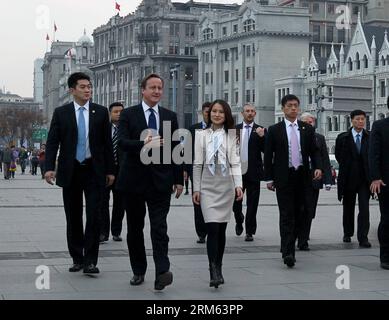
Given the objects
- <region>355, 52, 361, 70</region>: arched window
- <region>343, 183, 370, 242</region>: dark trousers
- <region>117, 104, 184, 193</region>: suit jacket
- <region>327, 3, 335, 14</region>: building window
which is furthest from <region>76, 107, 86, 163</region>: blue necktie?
<region>327, 3, 335, 14</region>: building window

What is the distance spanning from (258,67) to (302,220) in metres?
95.5

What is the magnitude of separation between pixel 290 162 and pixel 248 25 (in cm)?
9986

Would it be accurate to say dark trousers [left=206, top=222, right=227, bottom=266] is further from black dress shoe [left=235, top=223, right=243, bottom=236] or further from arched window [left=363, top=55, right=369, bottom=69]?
arched window [left=363, top=55, right=369, bottom=69]

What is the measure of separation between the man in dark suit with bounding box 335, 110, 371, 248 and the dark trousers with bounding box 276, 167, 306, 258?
247 cm

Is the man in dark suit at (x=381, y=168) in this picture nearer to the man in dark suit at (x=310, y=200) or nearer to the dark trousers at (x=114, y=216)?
the man in dark suit at (x=310, y=200)

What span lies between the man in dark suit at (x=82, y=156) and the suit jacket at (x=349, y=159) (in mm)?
4741

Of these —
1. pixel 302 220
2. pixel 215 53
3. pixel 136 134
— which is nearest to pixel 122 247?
pixel 302 220

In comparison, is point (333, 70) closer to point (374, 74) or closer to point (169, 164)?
point (374, 74)

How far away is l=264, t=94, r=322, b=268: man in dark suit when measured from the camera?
A: 400 inches

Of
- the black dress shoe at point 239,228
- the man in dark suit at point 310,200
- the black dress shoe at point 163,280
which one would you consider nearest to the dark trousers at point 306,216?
the man in dark suit at point 310,200

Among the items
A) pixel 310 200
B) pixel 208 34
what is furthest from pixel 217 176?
pixel 208 34

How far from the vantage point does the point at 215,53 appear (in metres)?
116

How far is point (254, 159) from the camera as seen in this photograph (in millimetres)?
13086

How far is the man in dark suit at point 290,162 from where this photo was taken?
1016 cm
